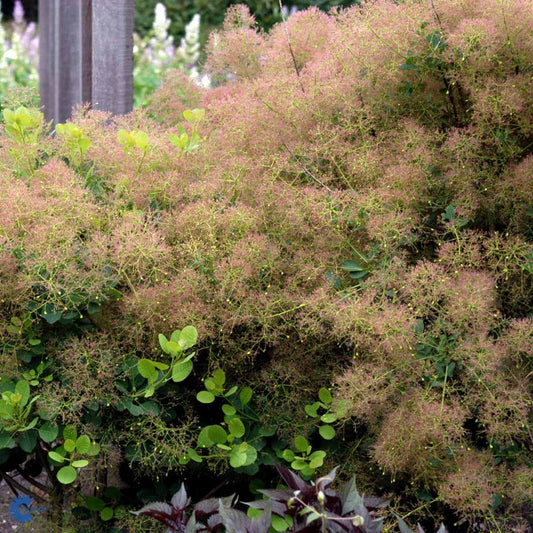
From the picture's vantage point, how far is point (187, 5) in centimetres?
1144

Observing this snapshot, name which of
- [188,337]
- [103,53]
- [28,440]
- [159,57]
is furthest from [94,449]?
[159,57]

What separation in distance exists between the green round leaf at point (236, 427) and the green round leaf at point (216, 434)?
2 centimetres

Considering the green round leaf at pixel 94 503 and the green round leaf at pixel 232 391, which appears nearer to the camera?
the green round leaf at pixel 232 391

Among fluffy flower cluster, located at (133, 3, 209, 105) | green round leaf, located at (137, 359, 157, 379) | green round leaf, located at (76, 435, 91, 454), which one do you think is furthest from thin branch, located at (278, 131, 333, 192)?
fluffy flower cluster, located at (133, 3, 209, 105)

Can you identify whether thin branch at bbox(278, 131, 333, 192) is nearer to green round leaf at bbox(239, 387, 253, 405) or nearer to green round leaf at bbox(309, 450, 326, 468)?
green round leaf at bbox(239, 387, 253, 405)

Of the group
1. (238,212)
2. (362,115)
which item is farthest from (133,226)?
(362,115)

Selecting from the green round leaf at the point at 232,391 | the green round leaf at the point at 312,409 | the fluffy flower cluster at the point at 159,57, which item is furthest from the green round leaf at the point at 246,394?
the fluffy flower cluster at the point at 159,57

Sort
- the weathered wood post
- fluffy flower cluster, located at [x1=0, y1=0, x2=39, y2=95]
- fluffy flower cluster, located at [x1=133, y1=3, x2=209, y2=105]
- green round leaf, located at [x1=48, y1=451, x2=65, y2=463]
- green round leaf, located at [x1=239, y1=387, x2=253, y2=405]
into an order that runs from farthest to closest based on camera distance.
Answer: fluffy flower cluster, located at [x1=0, y1=0, x2=39, y2=95] < fluffy flower cluster, located at [x1=133, y1=3, x2=209, y2=105] < the weathered wood post < green round leaf, located at [x1=239, y1=387, x2=253, y2=405] < green round leaf, located at [x1=48, y1=451, x2=65, y2=463]

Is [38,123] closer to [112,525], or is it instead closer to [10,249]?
[10,249]

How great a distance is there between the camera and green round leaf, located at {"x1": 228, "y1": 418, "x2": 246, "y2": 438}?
5.83 ft

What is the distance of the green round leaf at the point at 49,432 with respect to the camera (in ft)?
5.65

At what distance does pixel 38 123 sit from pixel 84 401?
897 mm

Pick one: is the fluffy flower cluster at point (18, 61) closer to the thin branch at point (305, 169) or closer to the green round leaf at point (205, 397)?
the thin branch at point (305, 169)

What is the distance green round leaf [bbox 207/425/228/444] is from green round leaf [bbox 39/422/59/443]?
37 cm
